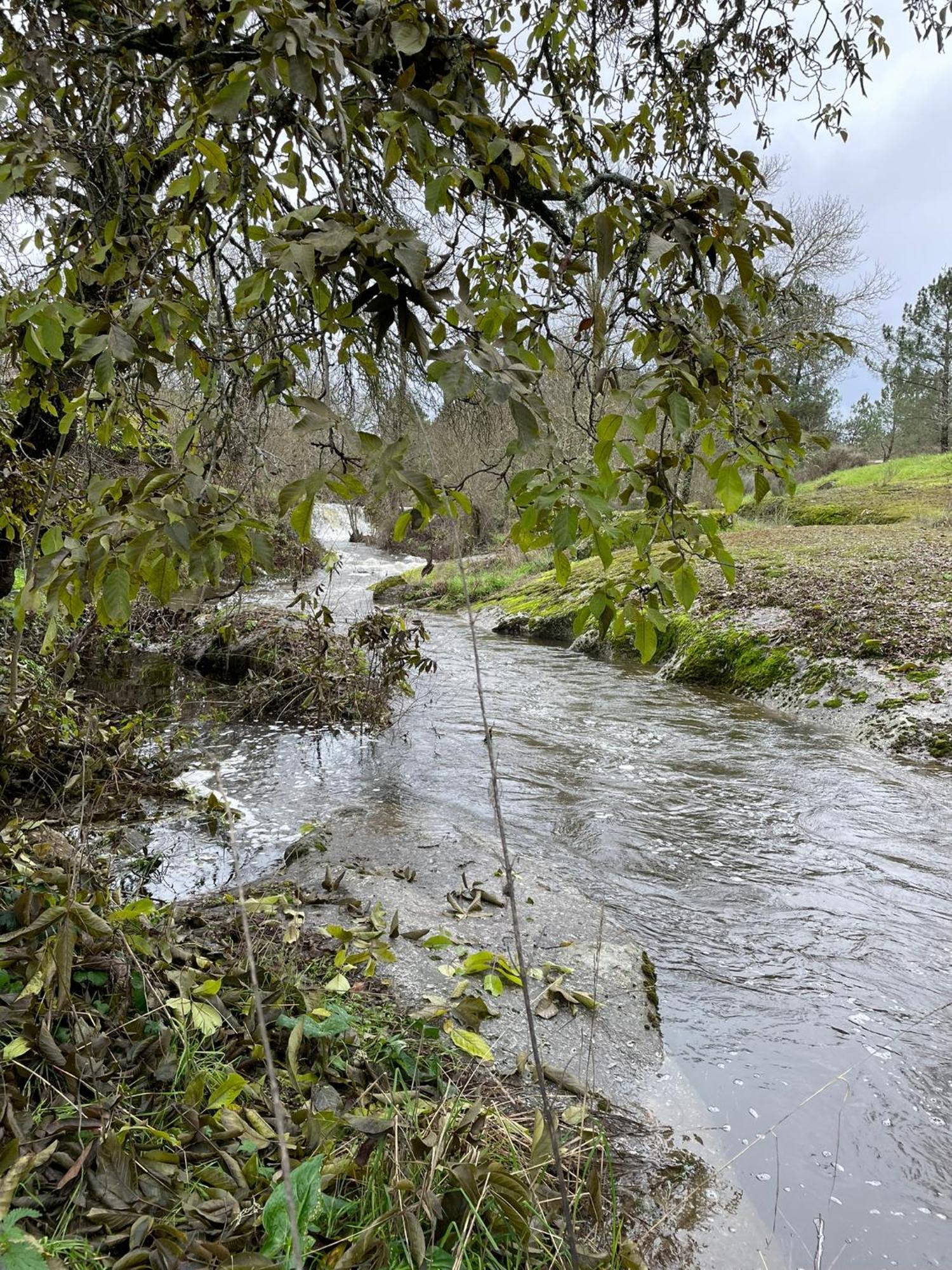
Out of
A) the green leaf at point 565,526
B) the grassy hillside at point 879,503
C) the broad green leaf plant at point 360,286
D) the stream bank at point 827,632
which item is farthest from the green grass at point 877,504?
the green leaf at point 565,526

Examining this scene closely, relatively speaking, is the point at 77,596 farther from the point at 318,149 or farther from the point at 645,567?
the point at 645,567

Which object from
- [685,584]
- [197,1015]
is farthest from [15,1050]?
[685,584]

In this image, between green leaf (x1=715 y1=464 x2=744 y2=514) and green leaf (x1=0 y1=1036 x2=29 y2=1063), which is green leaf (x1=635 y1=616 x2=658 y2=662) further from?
green leaf (x1=0 y1=1036 x2=29 y2=1063)

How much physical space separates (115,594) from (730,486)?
1.11 metres

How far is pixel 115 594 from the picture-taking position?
1.16 metres

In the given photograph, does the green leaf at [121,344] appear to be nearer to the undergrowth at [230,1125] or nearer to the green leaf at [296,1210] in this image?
the undergrowth at [230,1125]

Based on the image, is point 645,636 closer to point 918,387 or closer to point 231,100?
point 231,100

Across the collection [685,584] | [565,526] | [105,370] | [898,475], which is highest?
[898,475]

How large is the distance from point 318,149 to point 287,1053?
2085mm

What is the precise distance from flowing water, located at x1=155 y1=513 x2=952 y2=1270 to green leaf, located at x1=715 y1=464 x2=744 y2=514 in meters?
1.82

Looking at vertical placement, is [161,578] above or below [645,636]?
above

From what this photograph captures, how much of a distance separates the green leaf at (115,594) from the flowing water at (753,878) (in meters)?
2.13

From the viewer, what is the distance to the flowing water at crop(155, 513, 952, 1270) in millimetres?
2162

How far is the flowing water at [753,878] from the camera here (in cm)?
216
